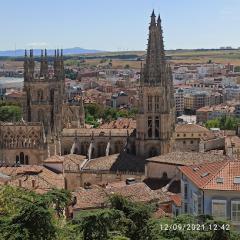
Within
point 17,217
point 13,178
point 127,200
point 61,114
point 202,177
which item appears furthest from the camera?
point 61,114

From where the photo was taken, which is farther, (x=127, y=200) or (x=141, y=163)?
(x=141, y=163)

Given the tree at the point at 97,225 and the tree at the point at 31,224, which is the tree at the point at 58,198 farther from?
the tree at the point at 97,225

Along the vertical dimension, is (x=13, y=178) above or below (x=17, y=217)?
below

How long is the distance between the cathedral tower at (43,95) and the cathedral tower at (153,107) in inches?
466

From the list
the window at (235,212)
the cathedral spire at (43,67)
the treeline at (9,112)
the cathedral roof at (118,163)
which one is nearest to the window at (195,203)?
the window at (235,212)

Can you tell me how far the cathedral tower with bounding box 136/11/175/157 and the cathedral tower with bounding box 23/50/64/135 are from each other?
1184 cm

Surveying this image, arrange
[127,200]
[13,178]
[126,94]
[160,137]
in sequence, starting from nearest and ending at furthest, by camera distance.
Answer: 1. [127,200]
2. [13,178]
3. [160,137]
4. [126,94]

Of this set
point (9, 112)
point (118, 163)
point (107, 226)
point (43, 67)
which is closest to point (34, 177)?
point (118, 163)

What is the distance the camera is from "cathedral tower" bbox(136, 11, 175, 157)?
253ft

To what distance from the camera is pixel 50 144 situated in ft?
255

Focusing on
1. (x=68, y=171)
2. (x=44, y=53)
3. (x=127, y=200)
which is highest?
(x=44, y=53)

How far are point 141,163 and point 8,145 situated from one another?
16.9 metres

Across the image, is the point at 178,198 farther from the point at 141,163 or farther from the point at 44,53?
the point at 44,53

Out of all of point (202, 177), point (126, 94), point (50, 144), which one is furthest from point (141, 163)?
point (126, 94)
